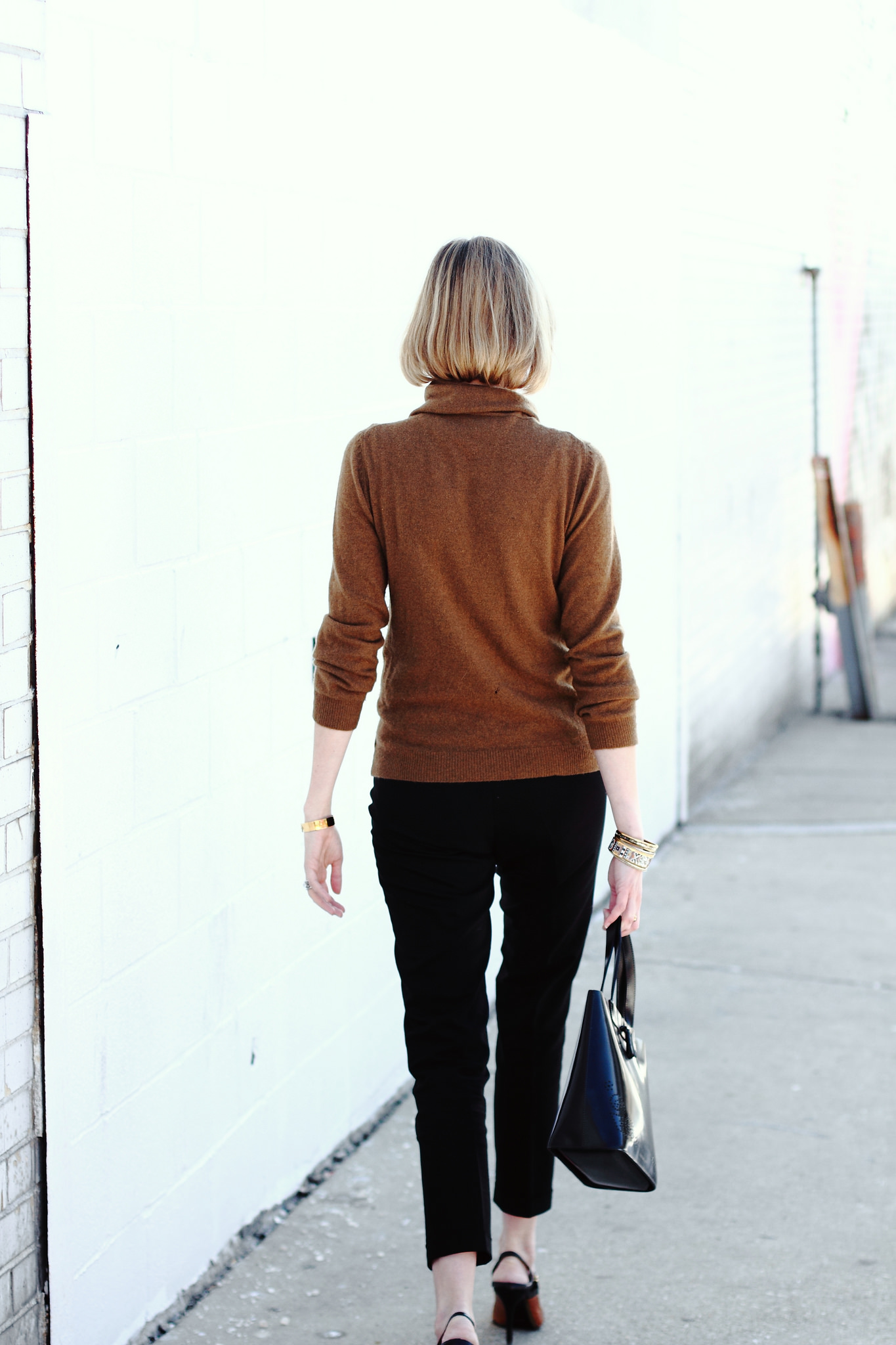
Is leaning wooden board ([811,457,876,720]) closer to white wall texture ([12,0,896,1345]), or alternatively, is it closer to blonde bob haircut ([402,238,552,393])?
white wall texture ([12,0,896,1345])

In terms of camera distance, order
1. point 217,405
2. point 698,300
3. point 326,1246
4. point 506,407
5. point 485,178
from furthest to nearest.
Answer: point 698,300 → point 485,178 → point 326,1246 → point 217,405 → point 506,407

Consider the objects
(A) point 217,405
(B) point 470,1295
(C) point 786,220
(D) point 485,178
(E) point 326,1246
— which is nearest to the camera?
(B) point 470,1295

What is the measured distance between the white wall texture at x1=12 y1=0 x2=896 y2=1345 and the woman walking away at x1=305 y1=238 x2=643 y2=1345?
1.27ft

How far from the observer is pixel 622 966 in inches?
99.6

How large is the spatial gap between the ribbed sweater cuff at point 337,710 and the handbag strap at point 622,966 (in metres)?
0.56

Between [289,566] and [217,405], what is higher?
[217,405]

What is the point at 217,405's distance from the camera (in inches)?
111

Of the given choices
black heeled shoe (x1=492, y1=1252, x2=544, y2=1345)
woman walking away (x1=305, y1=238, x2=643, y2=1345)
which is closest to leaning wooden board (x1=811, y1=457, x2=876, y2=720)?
black heeled shoe (x1=492, y1=1252, x2=544, y2=1345)

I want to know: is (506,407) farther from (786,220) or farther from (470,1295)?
(786,220)

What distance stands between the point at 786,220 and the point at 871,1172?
5.75 meters

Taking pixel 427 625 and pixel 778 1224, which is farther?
pixel 778 1224

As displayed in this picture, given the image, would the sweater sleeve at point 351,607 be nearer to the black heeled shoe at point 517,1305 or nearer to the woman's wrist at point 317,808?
the woman's wrist at point 317,808

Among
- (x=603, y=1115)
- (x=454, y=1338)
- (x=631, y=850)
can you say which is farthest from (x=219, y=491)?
(x=454, y=1338)

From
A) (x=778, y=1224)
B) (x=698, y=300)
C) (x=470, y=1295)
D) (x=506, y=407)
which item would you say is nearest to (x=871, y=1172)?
(x=778, y=1224)
